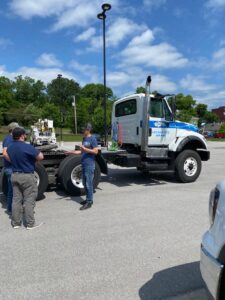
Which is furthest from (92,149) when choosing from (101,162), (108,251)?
(108,251)

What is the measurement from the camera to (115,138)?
11.4 meters

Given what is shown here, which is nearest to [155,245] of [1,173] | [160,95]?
[1,173]

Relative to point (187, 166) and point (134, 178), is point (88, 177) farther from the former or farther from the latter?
point (134, 178)

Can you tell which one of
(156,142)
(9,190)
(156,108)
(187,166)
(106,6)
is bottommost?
(9,190)

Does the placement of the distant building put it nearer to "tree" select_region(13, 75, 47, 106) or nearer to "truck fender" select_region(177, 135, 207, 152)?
"tree" select_region(13, 75, 47, 106)

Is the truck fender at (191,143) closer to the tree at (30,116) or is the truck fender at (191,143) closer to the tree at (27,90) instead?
the tree at (30,116)

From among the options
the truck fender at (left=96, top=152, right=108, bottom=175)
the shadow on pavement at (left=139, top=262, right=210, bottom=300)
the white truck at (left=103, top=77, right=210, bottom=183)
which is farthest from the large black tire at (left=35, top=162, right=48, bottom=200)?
the shadow on pavement at (left=139, top=262, right=210, bottom=300)

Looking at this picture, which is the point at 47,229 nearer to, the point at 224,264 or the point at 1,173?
the point at 1,173

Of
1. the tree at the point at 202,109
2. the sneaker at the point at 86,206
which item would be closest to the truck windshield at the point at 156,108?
the sneaker at the point at 86,206

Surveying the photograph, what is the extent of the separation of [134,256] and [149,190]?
15.5 ft

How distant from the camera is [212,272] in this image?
8.83 ft

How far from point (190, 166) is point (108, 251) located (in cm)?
620

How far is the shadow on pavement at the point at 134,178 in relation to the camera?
10594 mm

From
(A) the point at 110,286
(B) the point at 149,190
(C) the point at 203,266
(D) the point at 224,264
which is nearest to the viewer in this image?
(D) the point at 224,264
